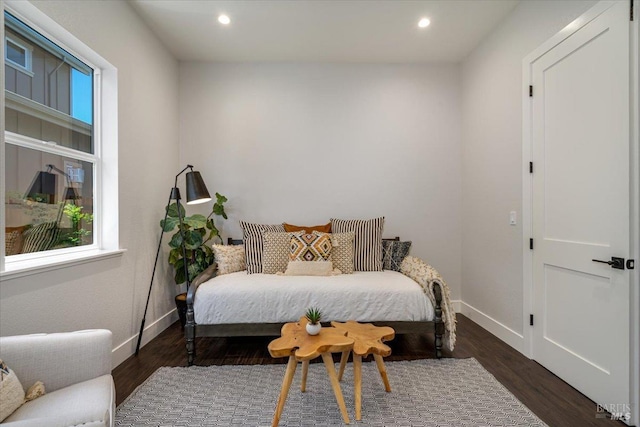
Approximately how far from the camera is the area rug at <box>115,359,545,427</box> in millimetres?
1610

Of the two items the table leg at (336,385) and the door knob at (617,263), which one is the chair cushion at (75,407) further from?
the door knob at (617,263)

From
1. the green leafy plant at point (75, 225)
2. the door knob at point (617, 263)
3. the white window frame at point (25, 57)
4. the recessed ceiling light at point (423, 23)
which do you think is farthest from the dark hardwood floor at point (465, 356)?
the recessed ceiling light at point (423, 23)

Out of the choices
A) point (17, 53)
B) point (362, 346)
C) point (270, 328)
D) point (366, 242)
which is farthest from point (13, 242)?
point (366, 242)

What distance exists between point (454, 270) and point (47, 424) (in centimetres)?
351

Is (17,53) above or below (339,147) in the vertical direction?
above

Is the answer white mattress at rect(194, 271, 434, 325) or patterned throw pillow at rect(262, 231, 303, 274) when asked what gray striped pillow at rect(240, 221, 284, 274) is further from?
white mattress at rect(194, 271, 434, 325)

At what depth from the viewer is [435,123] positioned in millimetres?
3422

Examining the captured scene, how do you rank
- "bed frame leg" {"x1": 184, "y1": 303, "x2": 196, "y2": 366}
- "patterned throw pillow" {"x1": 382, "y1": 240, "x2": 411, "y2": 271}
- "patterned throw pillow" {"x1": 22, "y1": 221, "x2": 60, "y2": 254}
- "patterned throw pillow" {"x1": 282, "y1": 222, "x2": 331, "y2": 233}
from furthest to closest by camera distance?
1. "patterned throw pillow" {"x1": 282, "y1": 222, "x2": 331, "y2": 233}
2. "patterned throw pillow" {"x1": 382, "y1": 240, "x2": 411, "y2": 271}
3. "bed frame leg" {"x1": 184, "y1": 303, "x2": 196, "y2": 366}
4. "patterned throw pillow" {"x1": 22, "y1": 221, "x2": 60, "y2": 254}

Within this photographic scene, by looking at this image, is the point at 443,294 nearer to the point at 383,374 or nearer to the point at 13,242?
the point at 383,374

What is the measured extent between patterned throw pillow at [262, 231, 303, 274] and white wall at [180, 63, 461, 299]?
535 millimetres

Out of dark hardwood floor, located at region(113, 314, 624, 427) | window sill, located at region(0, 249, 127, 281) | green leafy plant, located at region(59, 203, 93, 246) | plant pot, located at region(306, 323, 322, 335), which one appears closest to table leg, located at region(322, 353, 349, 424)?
plant pot, located at region(306, 323, 322, 335)

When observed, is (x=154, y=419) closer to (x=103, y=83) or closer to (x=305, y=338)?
(x=305, y=338)

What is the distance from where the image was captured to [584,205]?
6.07 ft

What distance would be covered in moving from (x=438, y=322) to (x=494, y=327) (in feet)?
2.89
